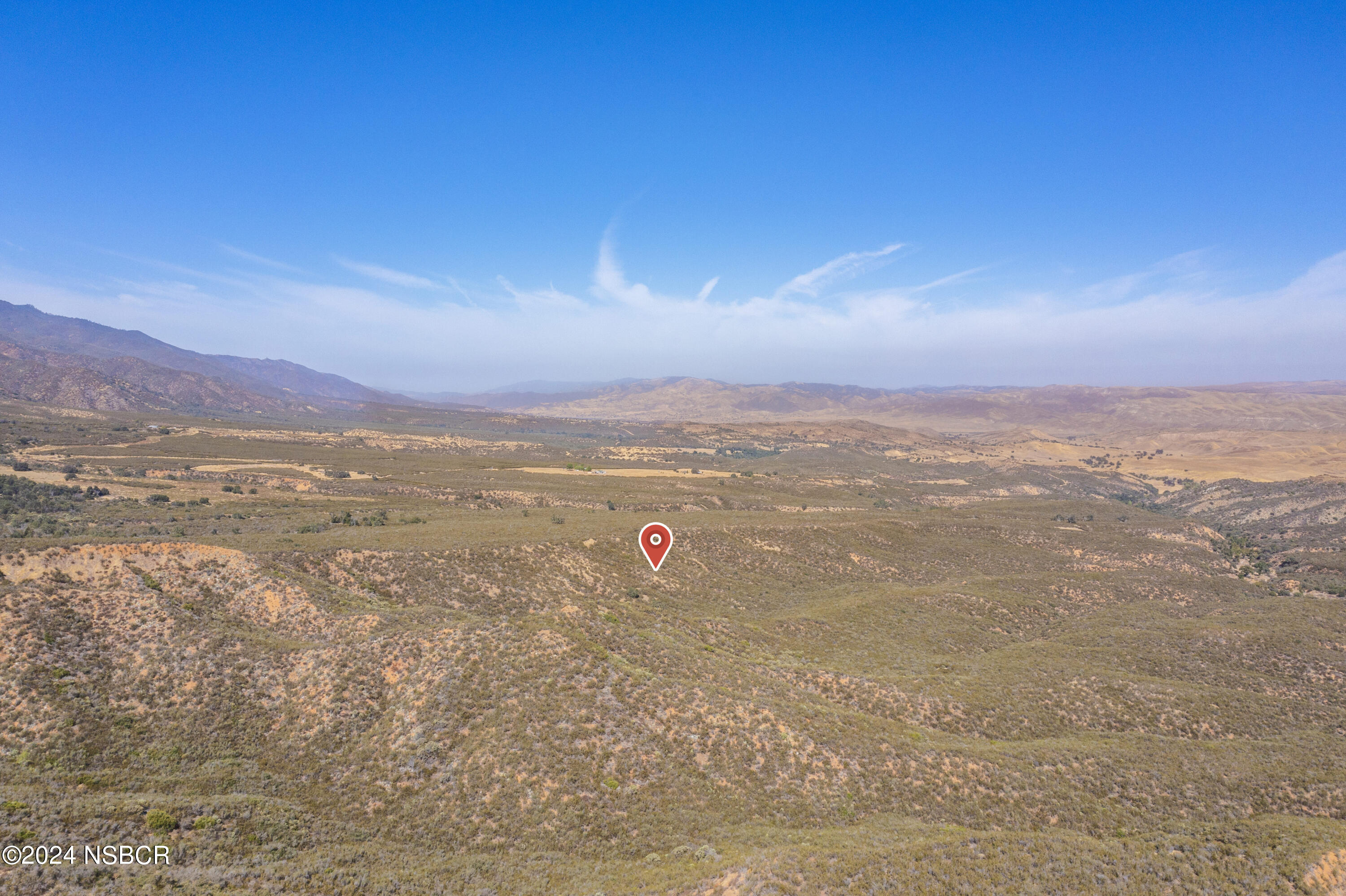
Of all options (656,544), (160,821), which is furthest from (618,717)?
(656,544)

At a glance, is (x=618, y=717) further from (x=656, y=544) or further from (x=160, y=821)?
(x=656, y=544)

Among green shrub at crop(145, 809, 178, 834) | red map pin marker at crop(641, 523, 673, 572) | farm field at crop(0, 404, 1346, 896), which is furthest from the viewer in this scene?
red map pin marker at crop(641, 523, 673, 572)

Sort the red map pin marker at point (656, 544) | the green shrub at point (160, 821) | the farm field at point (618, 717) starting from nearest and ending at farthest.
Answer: the green shrub at point (160, 821), the farm field at point (618, 717), the red map pin marker at point (656, 544)

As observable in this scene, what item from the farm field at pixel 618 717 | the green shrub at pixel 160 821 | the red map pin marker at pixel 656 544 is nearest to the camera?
the green shrub at pixel 160 821

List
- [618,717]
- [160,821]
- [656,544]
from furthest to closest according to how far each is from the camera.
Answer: [656,544] < [618,717] < [160,821]

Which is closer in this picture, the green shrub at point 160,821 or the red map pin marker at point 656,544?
the green shrub at point 160,821

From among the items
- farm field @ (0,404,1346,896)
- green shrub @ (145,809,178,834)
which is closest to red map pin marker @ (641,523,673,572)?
farm field @ (0,404,1346,896)

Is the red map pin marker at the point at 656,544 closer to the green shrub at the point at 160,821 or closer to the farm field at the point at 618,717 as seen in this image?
the farm field at the point at 618,717

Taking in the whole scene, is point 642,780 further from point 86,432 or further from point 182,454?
point 86,432

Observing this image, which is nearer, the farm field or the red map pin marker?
the farm field

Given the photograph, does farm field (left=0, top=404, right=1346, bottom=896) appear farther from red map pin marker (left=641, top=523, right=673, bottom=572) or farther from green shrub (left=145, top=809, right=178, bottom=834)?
red map pin marker (left=641, top=523, right=673, bottom=572)

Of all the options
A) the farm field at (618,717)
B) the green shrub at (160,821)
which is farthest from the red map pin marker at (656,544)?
the green shrub at (160,821)
